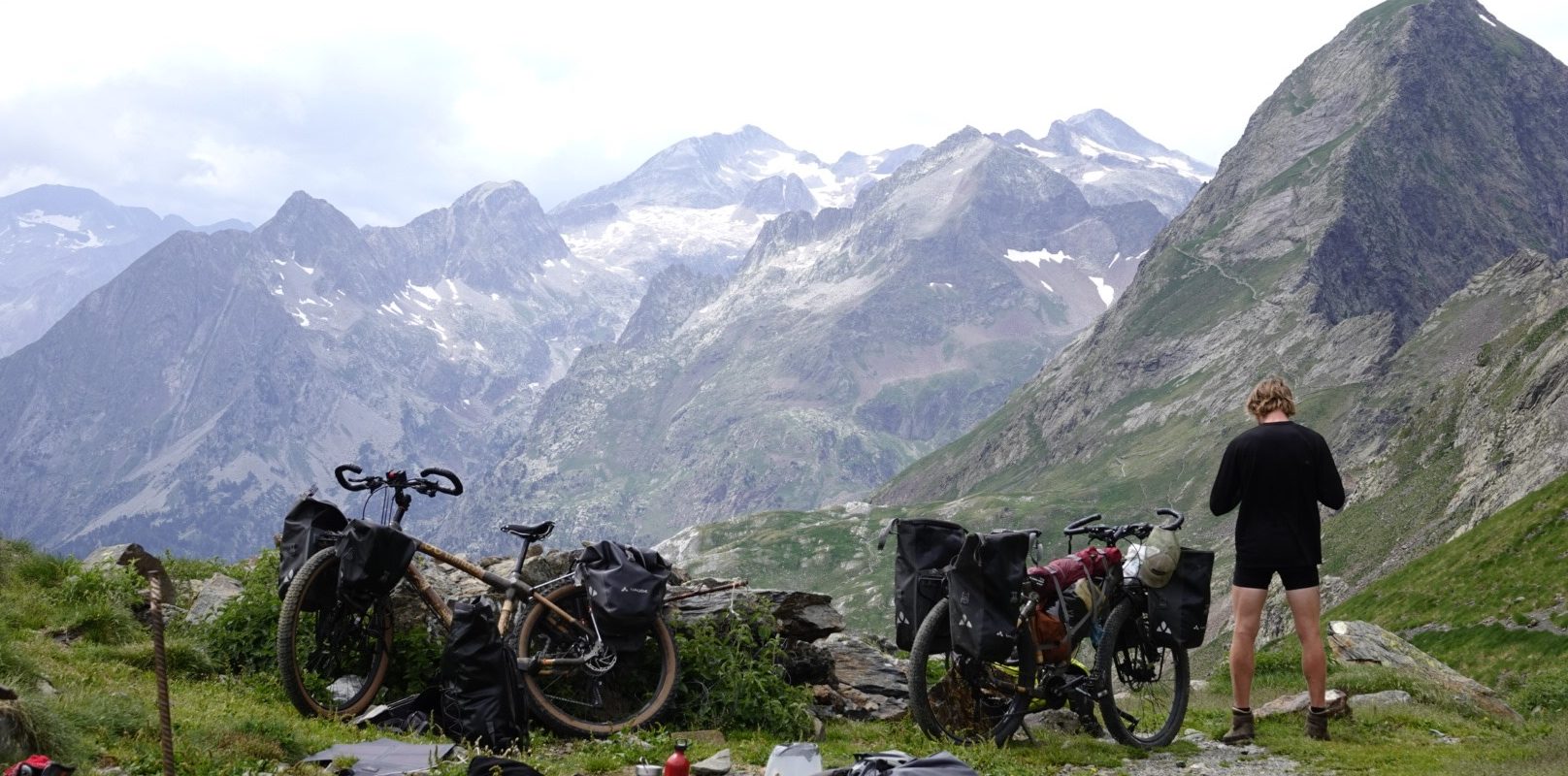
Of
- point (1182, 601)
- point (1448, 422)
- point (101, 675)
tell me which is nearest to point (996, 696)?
point (1182, 601)

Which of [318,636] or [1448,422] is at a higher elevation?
[1448,422]

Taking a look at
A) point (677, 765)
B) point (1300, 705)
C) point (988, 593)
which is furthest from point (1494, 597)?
point (677, 765)

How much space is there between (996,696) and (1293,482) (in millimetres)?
4105

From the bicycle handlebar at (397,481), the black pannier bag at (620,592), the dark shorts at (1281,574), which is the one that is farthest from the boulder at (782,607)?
the dark shorts at (1281,574)

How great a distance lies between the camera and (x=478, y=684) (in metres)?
12.1

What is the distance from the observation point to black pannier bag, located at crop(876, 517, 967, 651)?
13188mm

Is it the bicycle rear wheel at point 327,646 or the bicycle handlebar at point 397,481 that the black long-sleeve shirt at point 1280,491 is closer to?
the bicycle handlebar at point 397,481

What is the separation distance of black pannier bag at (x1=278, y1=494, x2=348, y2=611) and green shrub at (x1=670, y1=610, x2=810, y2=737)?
14.8 ft

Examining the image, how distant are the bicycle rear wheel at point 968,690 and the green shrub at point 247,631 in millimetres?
7806

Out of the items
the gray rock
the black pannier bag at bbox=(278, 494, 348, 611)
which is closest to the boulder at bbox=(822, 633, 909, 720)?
the gray rock

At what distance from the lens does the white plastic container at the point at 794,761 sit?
33.4 feet

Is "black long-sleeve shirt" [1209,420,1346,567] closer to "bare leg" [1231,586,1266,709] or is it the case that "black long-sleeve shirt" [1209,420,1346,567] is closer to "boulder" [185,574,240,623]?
"bare leg" [1231,586,1266,709]

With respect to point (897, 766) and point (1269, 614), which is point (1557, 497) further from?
point (897, 766)

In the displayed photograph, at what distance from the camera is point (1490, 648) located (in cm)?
6538
